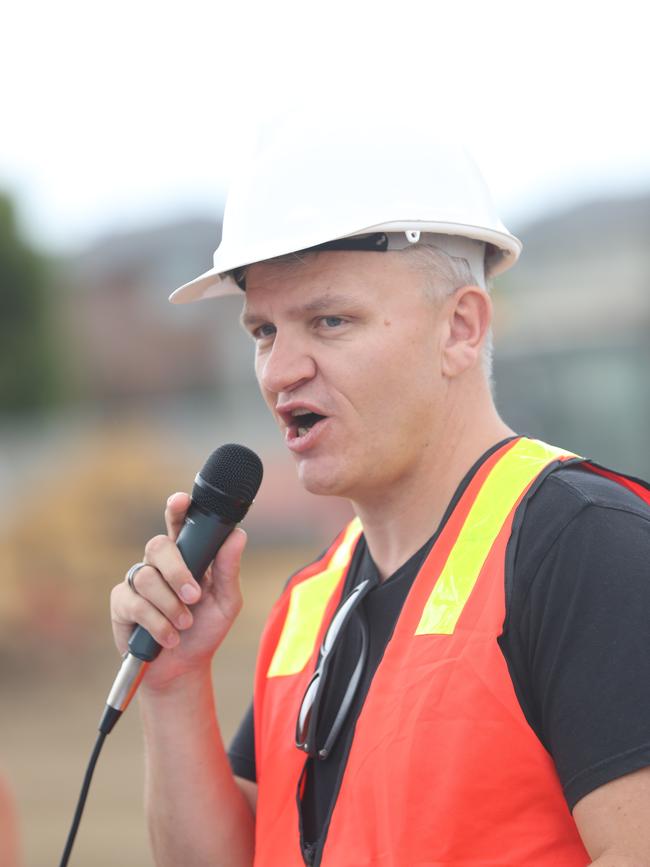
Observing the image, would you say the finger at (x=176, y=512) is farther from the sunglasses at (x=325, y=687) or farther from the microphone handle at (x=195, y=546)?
the sunglasses at (x=325, y=687)

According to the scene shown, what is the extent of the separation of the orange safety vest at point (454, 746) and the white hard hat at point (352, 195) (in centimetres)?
48

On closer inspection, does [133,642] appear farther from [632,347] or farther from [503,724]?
[632,347]

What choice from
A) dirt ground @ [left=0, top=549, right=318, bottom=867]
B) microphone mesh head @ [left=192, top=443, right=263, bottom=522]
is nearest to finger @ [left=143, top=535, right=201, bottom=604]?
microphone mesh head @ [left=192, top=443, right=263, bottom=522]

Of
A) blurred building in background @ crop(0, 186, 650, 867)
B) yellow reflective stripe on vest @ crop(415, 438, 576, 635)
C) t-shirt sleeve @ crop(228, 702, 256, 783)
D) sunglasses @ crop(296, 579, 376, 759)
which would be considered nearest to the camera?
yellow reflective stripe on vest @ crop(415, 438, 576, 635)

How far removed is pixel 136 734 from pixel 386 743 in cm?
819

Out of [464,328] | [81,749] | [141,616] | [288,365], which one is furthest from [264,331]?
[81,749]

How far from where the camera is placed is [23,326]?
25.6m

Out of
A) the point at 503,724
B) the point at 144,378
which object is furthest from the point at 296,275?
the point at 144,378

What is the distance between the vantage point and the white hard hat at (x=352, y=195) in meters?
2.22

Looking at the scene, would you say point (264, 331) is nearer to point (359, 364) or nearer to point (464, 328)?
point (359, 364)

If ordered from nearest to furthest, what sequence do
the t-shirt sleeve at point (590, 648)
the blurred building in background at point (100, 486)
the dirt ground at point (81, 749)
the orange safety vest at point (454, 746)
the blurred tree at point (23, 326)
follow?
the t-shirt sleeve at point (590, 648)
the orange safety vest at point (454, 746)
the dirt ground at point (81, 749)
the blurred building in background at point (100, 486)
the blurred tree at point (23, 326)

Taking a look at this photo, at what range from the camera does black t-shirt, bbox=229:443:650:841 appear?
1.68 m

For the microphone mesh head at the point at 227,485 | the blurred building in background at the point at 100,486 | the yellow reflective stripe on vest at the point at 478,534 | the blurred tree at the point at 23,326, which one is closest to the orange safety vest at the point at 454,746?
the yellow reflective stripe on vest at the point at 478,534

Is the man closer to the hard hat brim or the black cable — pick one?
the hard hat brim
